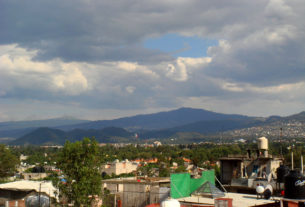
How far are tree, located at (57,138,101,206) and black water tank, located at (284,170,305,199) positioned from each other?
13829mm

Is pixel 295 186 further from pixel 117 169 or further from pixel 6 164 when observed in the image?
pixel 117 169

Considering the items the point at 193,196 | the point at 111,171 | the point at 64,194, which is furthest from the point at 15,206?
the point at 111,171

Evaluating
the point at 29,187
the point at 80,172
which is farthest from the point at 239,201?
the point at 29,187

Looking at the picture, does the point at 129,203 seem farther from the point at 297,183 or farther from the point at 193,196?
the point at 297,183

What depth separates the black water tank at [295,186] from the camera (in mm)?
25766

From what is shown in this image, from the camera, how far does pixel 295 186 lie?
25.9 metres

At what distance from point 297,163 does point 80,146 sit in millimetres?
62714

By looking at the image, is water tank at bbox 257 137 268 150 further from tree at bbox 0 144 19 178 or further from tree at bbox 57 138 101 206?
tree at bbox 0 144 19 178

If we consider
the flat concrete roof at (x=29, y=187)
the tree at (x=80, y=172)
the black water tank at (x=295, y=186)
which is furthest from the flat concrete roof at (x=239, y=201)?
the flat concrete roof at (x=29, y=187)

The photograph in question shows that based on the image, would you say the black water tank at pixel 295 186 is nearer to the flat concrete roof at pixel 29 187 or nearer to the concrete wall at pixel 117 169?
the flat concrete roof at pixel 29 187

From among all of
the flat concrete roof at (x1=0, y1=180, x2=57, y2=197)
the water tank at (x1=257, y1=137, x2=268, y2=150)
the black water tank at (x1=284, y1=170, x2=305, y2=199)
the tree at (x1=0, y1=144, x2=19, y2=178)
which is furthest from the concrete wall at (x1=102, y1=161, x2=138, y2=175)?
the black water tank at (x1=284, y1=170, x2=305, y2=199)

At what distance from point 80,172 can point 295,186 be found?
51.2ft

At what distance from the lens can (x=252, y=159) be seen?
5494 centimetres

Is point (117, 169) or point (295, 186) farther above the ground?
point (295, 186)
